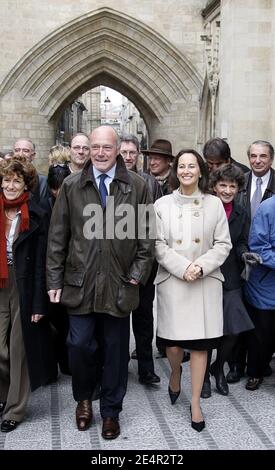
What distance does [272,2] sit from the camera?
11.3 metres

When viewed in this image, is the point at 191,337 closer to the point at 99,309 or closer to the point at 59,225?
the point at 99,309

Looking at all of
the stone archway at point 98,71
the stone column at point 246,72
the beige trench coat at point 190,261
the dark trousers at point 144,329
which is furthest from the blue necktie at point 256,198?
the stone archway at point 98,71

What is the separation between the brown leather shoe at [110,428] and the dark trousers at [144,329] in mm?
1060

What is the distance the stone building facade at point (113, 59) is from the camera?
1568 centimetres

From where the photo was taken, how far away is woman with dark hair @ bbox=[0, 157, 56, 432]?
13.7 ft

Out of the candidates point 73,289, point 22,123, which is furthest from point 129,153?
point 22,123

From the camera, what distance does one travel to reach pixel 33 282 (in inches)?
167

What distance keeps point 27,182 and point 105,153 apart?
59cm

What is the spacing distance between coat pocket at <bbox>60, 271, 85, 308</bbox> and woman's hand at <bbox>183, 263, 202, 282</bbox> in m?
0.64

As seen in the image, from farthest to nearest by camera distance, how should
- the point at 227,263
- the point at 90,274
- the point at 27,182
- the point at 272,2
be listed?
the point at 272,2 → the point at 227,263 → the point at 27,182 → the point at 90,274

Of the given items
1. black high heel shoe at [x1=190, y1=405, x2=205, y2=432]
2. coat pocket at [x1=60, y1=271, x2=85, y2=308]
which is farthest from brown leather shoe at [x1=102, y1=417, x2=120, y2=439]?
coat pocket at [x1=60, y1=271, x2=85, y2=308]

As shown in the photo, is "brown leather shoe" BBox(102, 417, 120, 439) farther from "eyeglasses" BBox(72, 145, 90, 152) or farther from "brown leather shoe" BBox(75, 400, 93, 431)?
"eyeglasses" BBox(72, 145, 90, 152)

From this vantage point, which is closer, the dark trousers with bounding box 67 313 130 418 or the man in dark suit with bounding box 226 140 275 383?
the dark trousers with bounding box 67 313 130 418

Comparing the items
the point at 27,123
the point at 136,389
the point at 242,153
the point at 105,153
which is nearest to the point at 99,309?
the point at 105,153
